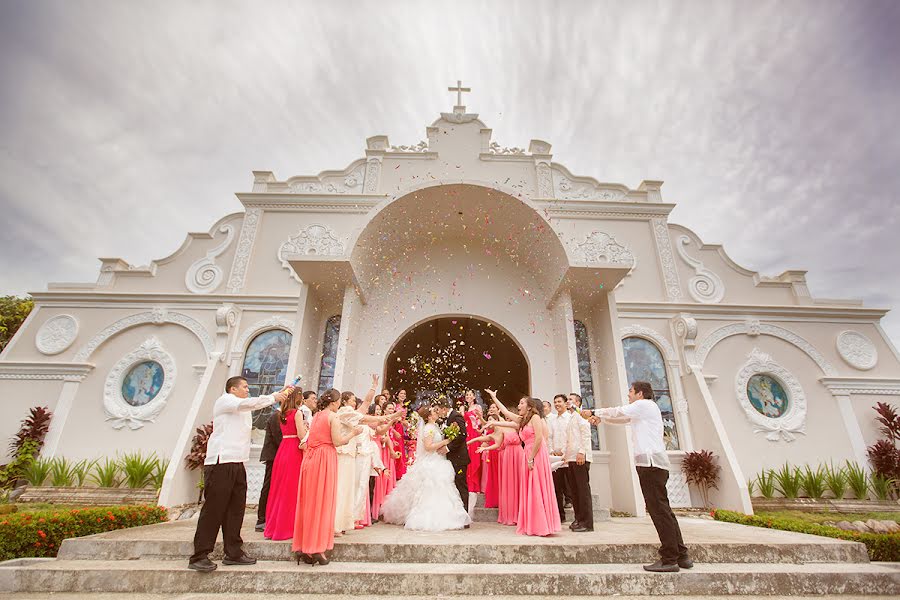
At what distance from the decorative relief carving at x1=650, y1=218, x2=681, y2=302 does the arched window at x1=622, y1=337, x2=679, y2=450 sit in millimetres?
1877

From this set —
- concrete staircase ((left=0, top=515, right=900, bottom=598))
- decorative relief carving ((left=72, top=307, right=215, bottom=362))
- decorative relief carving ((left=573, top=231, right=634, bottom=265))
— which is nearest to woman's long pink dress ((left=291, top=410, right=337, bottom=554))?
concrete staircase ((left=0, top=515, right=900, bottom=598))

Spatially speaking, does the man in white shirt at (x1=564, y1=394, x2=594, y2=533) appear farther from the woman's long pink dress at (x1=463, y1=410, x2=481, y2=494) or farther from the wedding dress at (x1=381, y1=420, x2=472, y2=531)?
the woman's long pink dress at (x1=463, y1=410, x2=481, y2=494)

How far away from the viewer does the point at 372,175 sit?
544 inches

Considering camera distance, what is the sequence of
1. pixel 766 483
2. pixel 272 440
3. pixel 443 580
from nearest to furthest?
pixel 443 580 → pixel 272 440 → pixel 766 483

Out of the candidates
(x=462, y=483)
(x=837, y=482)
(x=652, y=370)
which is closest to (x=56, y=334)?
(x=462, y=483)

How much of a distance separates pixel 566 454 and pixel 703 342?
25.7 ft

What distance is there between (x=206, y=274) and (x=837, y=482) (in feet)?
59.9

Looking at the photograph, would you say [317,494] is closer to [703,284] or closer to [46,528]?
[46,528]

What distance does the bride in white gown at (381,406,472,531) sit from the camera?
231 inches

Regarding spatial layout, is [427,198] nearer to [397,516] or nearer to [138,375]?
[397,516]

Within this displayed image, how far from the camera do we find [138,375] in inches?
457

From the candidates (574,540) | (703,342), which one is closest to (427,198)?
(574,540)

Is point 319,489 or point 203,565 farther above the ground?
point 319,489

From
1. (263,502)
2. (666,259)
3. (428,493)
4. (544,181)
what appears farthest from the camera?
(544,181)
